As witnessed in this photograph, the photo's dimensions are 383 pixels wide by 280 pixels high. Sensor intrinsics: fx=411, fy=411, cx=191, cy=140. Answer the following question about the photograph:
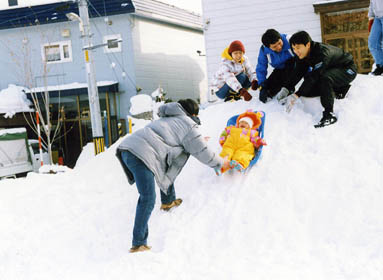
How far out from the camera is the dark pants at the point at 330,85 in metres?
5.76

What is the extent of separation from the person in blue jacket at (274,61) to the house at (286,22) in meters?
6.25

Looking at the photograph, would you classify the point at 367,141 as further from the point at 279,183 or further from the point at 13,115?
the point at 13,115

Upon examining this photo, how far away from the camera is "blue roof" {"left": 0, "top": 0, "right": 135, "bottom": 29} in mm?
16922

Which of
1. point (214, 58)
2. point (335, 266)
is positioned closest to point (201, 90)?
point (214, 58)

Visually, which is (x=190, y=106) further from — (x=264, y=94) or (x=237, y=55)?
(x=237, y=55)

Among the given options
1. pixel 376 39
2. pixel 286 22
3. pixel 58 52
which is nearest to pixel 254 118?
pixel 376 39

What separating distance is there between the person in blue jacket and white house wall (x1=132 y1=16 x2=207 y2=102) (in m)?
11.3

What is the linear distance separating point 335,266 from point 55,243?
3248 mm

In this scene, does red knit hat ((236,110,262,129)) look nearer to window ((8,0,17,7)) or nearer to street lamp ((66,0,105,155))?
street lamp ((66,0,105,155))

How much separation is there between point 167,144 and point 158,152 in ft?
0.45

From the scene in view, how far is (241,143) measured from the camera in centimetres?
529

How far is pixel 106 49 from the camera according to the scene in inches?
A: 694

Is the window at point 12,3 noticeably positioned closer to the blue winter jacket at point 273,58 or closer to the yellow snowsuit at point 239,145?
the blue winter jacket at point 273,58

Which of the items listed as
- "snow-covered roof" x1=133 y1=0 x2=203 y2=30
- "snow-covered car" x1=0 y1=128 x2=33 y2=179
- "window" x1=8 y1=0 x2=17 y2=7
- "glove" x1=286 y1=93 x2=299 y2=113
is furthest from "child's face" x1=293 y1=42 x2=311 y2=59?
"window" x1=8 y1=0 x2=17 y2=7
